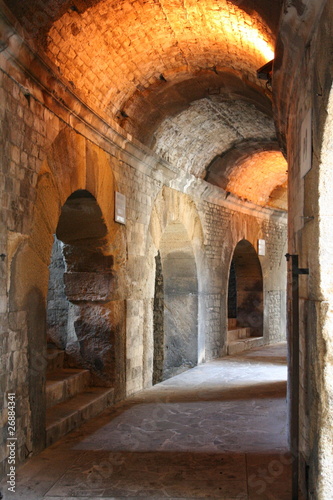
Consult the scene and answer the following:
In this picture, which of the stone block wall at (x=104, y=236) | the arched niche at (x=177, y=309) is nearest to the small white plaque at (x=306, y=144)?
the stone block wall at (x=104, y=236)

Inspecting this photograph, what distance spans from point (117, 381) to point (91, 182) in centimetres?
252

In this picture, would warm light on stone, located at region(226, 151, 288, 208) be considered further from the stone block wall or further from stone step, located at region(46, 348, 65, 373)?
stone step, located at region(46, 348, 65, 373)

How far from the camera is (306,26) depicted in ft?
11.0

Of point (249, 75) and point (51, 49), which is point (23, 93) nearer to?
point (51, 49)

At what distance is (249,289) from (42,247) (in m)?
9.35

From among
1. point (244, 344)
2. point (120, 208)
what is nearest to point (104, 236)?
point (120, 208)

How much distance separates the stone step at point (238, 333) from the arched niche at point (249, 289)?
21 centimetres

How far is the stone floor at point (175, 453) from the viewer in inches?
155

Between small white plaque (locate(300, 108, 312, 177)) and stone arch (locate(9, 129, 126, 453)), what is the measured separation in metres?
2.27

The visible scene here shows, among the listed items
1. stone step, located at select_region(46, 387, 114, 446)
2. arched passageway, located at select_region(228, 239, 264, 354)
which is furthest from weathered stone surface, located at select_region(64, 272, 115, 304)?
arched passageway, located at select_region(228, 239, 264, 354)

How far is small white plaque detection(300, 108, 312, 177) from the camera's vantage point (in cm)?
333

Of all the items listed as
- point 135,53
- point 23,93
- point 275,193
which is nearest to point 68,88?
point 23,93

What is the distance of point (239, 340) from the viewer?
12.4 meters

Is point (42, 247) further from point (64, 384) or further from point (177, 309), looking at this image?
point (177, 309)
